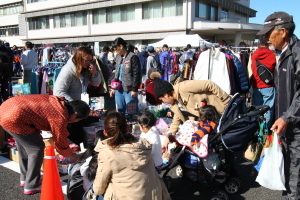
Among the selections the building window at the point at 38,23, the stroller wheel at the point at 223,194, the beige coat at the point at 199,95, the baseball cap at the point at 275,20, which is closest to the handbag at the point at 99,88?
the beige coat at the point at 199,95

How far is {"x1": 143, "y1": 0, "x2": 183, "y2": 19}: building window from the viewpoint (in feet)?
86.4

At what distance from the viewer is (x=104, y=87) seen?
4914 mm

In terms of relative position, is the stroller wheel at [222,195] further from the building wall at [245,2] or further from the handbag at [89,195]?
the building wall at [245,2]

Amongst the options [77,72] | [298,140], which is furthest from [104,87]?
[298,140]

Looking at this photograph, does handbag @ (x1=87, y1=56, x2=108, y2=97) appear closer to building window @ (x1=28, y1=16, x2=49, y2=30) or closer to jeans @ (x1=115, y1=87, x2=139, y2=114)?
jeans @ (x1=115, y1=87, x2=139, y2=114)

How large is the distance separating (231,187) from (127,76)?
2867 millimetres

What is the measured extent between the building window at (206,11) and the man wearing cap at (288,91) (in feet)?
83.9

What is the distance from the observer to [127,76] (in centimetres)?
535

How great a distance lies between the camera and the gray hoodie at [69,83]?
388 cm

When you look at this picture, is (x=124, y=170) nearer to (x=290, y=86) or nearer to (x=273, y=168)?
(x=273, y=168)

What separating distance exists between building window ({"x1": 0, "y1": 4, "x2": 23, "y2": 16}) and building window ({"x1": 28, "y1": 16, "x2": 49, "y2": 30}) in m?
4.28

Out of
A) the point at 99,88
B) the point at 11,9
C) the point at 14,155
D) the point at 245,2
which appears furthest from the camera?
the point at 11,9

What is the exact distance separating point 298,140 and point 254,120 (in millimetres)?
691

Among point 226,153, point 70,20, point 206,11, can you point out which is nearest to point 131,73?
point 226,153
